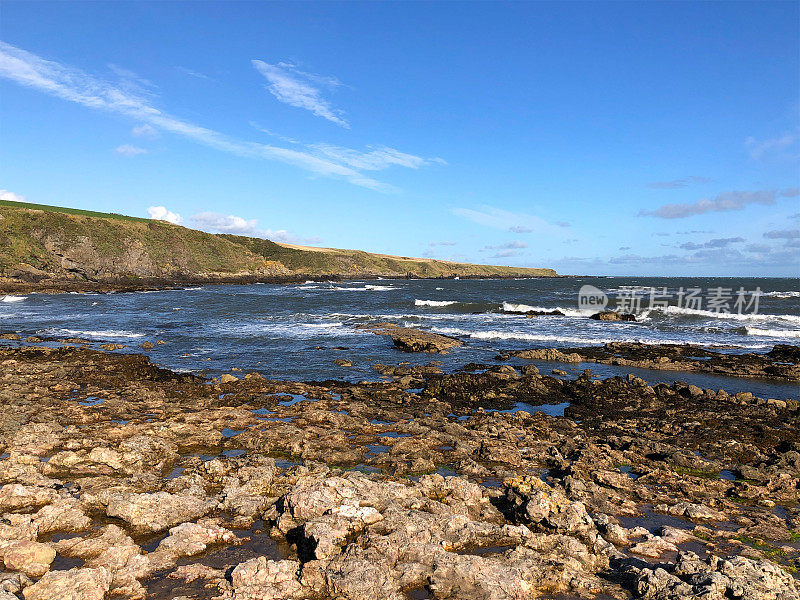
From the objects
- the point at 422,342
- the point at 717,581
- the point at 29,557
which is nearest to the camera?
the point at 717,581

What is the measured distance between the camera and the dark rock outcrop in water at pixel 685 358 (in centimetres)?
2125

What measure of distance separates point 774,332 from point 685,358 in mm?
15280

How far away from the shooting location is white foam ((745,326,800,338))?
3250 centimetres

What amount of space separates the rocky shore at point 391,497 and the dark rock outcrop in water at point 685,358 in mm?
6389

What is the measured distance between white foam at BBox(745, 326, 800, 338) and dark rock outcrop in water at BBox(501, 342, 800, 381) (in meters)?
9.07

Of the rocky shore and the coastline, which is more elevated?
the rocky shore

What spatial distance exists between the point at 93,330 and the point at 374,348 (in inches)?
803

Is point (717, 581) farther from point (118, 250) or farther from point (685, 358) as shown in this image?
point (118, 250)

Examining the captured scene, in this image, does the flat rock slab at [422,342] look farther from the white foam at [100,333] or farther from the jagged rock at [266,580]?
the jagged rock at [266,580]

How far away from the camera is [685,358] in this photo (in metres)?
24.0

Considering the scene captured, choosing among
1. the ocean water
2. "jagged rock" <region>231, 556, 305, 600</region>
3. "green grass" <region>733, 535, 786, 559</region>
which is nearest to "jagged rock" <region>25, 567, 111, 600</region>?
"jagged rock" <region>231, 556, 305, 600</region>

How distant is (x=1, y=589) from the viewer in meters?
5.27

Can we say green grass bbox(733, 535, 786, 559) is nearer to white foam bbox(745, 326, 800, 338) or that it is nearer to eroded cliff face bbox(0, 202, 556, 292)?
white foam bbox(745, 326, 800, 338)

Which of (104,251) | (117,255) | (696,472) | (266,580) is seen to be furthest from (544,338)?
(117,255)
